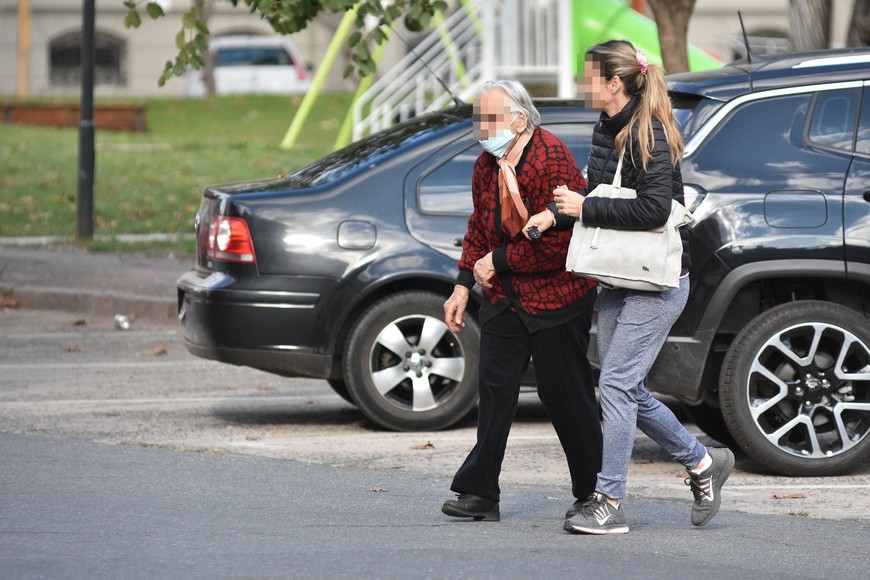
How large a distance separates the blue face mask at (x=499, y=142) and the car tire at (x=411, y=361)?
89.3 inches

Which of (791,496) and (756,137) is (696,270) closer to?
(756,137)

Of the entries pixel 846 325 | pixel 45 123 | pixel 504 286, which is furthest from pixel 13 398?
pixel 45 123

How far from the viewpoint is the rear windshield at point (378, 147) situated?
26.3 feet

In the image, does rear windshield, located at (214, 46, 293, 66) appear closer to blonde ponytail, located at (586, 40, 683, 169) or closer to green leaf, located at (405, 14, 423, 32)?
green leaf, located at (405, 14, 423, 32)

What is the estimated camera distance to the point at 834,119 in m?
6.89

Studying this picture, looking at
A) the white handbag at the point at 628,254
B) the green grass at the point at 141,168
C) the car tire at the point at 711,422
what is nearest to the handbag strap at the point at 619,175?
→ the white handbag at the point at 628,254

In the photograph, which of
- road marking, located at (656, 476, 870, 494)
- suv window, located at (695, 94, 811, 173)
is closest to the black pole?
suv window, located at (695, 94, 811, 173)

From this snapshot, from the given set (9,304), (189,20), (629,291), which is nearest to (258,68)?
(9,304)

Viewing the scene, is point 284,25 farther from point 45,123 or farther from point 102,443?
point 45,123

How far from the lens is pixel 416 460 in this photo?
7129 millimetres

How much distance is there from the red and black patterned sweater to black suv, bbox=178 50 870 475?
4.15 ft

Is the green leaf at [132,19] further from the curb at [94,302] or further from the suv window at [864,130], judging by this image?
the suv window at [864,130]

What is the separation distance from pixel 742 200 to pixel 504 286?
1.56 m

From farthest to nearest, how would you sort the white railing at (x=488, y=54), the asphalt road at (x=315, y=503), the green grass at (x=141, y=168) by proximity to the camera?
the white railing at (x=488, y=54) → the green grass at (x=141, y=168) → the asphalt road at (x=315, y=503)
